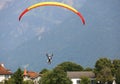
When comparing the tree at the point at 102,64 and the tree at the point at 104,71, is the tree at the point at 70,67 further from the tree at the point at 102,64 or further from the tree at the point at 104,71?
the tree at the point at 104,71

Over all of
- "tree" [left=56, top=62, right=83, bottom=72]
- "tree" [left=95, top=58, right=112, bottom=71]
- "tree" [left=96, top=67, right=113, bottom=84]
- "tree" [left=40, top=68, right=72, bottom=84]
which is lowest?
"tree" [left=40, top=68, right=72, bottom=84]

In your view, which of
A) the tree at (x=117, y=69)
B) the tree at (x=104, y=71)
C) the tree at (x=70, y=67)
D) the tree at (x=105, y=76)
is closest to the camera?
the tree at (x=105, y=76)

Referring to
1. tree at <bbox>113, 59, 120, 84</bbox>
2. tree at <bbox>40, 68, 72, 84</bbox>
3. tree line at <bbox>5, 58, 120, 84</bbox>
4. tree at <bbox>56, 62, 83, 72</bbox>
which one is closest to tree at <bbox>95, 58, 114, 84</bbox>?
tree line at <bbox>5, 58, 120, 84</bbox>

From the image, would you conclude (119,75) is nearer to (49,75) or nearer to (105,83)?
(105,83)

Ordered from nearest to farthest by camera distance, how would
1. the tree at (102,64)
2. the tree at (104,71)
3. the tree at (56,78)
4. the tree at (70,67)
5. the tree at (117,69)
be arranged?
the tree at (56,78), the tree at (104,71), the tree at (117,69), the tree at (102,64), the tree at (70,67)

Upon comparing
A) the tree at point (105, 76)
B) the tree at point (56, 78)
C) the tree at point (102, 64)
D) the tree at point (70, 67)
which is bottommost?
the tree at point (56, 78)

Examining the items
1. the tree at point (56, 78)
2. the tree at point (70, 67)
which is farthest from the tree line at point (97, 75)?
the tree at point (70, 67)

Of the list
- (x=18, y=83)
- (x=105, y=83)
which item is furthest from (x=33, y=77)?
(x=18, y=83)

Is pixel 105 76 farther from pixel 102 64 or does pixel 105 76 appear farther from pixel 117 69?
pixel 117 69

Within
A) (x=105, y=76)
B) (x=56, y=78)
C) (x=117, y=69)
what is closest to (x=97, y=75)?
(x=105, y=76)

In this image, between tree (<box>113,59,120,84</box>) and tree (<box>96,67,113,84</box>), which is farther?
tree (<box>113,59,120,84</box>)

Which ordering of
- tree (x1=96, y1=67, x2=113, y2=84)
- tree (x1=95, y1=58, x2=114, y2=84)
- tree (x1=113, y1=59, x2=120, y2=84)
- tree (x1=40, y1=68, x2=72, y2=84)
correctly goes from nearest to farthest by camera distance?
tree (x1=40, y1=68, x2=72, y2=84) → tree (x1=96, y1=67, x2=113, y2=84) → tree (x1=95, y1=58, x2=114, y2=84) → tree (x1=113, y1=59, x2=120, y2=84)

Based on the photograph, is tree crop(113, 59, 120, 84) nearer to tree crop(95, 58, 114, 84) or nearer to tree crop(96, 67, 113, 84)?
tree crop(95, 58, 114, 84)

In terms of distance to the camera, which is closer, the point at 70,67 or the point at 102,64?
the point at 102,64
